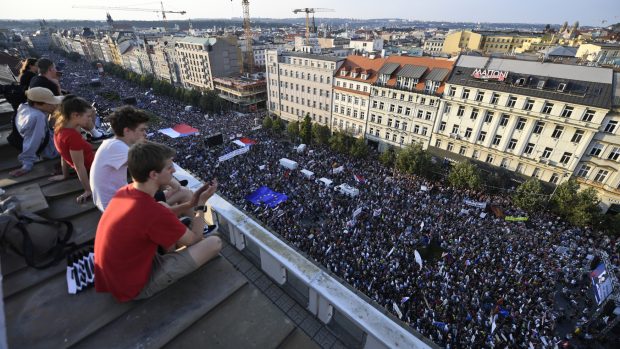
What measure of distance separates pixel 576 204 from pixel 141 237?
3469 centimetres

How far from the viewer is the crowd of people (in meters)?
16.4

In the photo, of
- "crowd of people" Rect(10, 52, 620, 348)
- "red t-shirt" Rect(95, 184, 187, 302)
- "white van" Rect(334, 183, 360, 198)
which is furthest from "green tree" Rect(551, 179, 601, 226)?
"red t-shirt" Rect(95, 184, 187, 302)

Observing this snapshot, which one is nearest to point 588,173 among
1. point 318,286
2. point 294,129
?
point 294,129

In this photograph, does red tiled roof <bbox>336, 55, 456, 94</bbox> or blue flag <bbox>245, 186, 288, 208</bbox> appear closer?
blue flag <bbox>245, 186, 288, 208</bbox>

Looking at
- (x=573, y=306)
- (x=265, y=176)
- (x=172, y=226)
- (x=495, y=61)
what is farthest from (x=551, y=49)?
(x=172, y=226)

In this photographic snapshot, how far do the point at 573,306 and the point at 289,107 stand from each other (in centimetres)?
4856

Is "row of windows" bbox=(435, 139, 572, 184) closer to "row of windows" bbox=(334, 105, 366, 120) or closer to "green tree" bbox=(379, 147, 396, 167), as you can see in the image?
"green tree" bbox=(379, 147, 396, 167)

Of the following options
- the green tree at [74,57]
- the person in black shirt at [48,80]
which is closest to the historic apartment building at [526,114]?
the person in black shirt at [48,80]

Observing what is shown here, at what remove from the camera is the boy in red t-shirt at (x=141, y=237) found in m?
3.24

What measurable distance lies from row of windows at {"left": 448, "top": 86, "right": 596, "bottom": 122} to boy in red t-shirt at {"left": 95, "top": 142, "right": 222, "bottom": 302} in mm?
37949

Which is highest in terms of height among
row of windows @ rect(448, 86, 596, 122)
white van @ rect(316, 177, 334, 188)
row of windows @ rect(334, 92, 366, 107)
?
row of windows @ rect(448, 86, 596, 122)

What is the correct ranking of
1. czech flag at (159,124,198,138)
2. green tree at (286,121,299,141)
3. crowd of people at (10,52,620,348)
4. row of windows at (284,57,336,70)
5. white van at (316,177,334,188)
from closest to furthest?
1. crowd of people at (10,52,620,348)
2. white van at (316,177,334,188)
3. czech flag at (159,124,198,138)
4. green tree at (286,121,299,141)
5. row of windows at (284,57,336,70)

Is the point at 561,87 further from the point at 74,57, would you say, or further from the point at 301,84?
the point at 74,57

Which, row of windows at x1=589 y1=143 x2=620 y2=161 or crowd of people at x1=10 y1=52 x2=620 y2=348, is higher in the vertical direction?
row of windows at x1=589 y1=143 x2=620 y2=161
